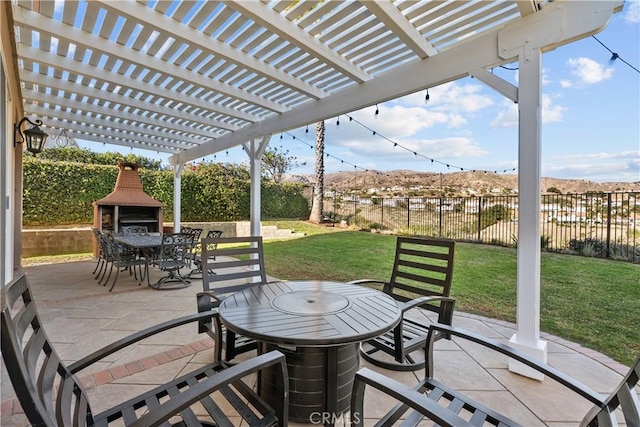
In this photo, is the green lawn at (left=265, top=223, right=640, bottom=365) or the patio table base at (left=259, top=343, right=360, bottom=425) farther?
the green lawn at (left=265, top=223, right=640, bottom=365)

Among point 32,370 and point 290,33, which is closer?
point 32,370

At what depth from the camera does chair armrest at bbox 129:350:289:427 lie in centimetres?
97

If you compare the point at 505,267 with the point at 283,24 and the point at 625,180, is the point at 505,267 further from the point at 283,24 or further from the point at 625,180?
the point at 283,24

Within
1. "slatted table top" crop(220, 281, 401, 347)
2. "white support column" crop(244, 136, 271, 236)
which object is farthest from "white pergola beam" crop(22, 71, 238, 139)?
"slatted table top" crop(220, 281, 401, 347)

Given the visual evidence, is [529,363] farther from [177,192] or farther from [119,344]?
[177,192]

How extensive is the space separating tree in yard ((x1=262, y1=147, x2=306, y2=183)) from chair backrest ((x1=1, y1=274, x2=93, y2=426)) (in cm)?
1530

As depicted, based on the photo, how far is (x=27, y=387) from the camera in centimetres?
80

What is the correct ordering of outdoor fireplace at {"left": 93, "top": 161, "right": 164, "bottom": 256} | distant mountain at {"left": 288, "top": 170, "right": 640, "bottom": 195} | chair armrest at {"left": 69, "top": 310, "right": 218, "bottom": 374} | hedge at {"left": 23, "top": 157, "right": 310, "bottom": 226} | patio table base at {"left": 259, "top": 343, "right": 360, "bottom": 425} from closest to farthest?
chair armrest at {"left": 69, "top": 310, "right": 218, "bottom": 374} < patio table base at {"left": 259, "top": 343, "right": 360, "bottom": 425} < outdoor fireplace at {"left": 93, "top": 161, "right": 164, "bottom": 256} < distant mountain at {"left": 288, "top": 170, "right": 640, "bottom": 195} < hedge at {"left": 23, "top": 157, "right": 310, "bottom": 226}

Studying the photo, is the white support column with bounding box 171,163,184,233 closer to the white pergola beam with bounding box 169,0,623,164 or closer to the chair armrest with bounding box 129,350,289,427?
the white pergola beam with bounding box 169,0,623,164

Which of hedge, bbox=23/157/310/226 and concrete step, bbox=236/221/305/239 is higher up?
hedge, bbox=23/157/310/226

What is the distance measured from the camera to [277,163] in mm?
16734

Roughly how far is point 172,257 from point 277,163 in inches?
481

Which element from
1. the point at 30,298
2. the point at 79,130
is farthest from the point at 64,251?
the point at 30,298

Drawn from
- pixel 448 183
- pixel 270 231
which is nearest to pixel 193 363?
pixel 270 231
